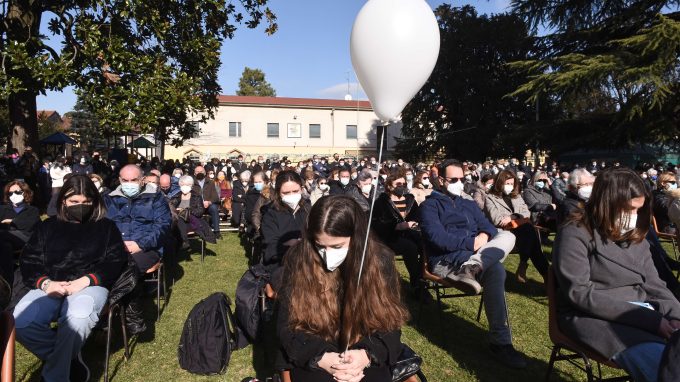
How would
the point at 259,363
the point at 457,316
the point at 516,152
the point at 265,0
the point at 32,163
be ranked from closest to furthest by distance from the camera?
the point at 259,363 < the point at 457,316 < the point at 32,163 < the point at 265,0 < the point at 516,152

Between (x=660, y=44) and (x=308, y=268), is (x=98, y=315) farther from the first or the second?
(x=660, y=44)

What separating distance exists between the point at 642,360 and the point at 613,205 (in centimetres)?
88

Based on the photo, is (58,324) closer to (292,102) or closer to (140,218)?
(140,218)

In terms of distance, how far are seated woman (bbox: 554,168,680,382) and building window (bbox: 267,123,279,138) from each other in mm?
39524

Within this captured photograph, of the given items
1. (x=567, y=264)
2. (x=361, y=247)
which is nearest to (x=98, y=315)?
(x=361, y=247)

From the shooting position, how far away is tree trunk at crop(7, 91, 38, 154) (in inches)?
497

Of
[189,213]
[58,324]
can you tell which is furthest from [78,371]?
[189,213]

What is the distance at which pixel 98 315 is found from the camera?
10.6ft

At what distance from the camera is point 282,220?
4246 millimetres

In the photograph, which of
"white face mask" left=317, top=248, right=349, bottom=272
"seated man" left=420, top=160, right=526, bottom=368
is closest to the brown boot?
"seated man" left=420, top=160, right=526, bottom=368

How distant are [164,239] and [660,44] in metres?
17.0

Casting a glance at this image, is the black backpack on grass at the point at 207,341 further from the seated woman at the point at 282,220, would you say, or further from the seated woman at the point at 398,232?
the seated woman at the point at 398,232

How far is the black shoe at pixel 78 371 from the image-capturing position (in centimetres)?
314

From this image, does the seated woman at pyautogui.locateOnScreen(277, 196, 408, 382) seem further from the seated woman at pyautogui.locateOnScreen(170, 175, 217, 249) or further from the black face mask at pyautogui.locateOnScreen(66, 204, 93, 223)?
the seated woman at pyautogui.locateOnScreen(170, 175, 217, 249)
